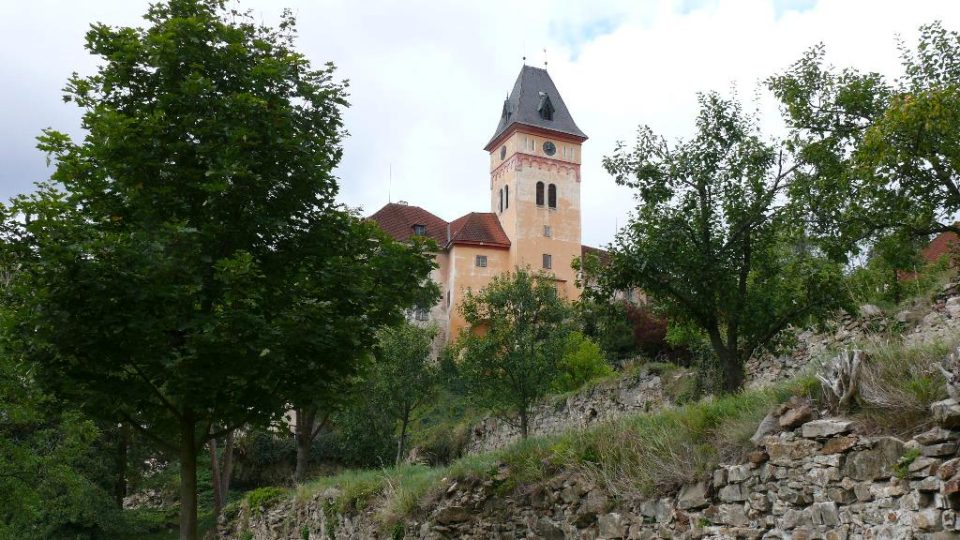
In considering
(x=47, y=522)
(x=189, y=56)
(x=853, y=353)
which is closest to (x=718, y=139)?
(x=853, y=353)

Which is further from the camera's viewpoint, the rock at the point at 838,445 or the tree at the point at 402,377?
the tree at the point at 402,377

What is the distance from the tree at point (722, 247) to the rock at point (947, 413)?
5.92 meters

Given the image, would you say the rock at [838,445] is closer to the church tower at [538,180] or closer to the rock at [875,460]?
the rock at [875,460]

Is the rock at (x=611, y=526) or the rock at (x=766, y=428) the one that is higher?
the rock at (x=766, y=428)

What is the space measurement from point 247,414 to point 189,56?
11.9ft

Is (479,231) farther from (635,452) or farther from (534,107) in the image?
(635,452)

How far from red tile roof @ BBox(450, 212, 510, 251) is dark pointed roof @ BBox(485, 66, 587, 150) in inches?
225

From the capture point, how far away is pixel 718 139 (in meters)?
11.7

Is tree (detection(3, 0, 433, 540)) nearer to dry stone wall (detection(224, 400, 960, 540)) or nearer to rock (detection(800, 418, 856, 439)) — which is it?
dry stone wall (detection(224, 400, 960, 540))

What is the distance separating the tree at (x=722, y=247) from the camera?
36.3 feet

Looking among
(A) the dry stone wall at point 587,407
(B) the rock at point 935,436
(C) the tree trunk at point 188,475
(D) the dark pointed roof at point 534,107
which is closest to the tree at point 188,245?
(C) the tree trunk at point 188,475

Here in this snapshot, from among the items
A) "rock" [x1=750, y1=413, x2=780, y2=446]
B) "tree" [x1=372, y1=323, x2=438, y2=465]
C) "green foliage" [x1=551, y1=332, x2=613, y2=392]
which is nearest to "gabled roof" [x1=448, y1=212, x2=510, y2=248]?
"green foliage" [x1=551, y1=332, x2=613, y2=392]

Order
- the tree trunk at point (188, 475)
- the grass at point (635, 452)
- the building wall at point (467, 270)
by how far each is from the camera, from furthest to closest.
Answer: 1. the building wall at point (467, 270)
2. the tree trunk at point (188, 475)
3. the grass at point (635, 452)

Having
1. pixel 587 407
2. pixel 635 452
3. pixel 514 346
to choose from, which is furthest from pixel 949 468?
pixel 587 407
